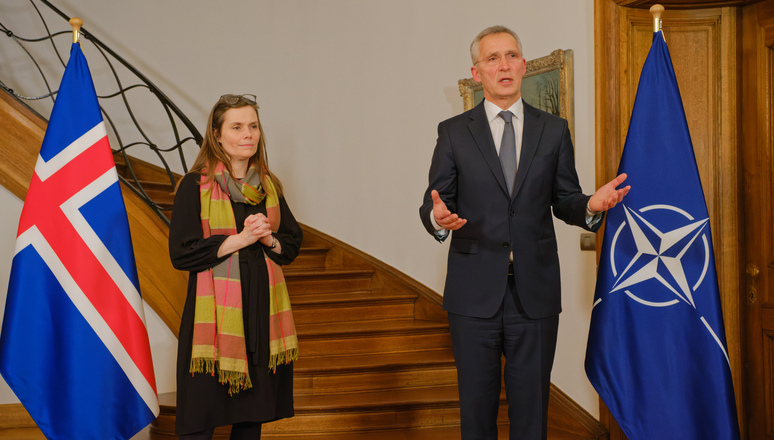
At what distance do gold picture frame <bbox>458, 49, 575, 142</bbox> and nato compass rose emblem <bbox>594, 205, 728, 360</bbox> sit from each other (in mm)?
1115

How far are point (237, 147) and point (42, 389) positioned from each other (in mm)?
1074

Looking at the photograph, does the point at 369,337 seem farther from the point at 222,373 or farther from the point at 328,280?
the point at 222,373

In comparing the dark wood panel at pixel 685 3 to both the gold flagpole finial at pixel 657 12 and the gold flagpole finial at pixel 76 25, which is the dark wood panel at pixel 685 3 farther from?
the gold flagpole finial at pixel 76 25

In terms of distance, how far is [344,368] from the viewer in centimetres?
381

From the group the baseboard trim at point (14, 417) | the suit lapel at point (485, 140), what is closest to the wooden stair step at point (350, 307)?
the baseboard trim at point (14, 417)

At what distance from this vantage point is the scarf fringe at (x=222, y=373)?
7.32ft

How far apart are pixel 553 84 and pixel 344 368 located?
6.38 feet

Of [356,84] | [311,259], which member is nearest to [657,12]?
[356,84]

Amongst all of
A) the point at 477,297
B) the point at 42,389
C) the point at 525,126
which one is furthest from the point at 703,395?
the point at 42,389

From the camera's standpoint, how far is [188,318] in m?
2.30

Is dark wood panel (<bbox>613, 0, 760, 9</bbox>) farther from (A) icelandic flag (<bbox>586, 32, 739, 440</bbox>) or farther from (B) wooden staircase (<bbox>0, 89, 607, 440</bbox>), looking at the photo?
(B) wooden staircase (<bbox>0, 89, 607, 440</bbox>)

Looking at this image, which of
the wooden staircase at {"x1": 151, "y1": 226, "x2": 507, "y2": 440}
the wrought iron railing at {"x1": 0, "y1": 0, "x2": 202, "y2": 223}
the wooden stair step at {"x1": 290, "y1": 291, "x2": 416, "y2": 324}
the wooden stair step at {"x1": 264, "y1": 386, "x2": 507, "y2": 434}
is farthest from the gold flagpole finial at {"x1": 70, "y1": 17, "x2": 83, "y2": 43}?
the wrought iron railing at {"x1": 0, "y1": 0, "x2": 202, "y2": 223}

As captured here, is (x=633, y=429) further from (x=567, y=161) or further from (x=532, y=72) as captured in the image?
(x=532, y=72)

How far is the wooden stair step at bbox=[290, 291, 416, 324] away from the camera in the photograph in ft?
14.5
